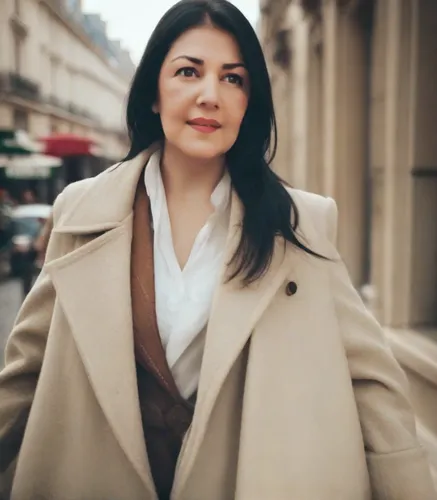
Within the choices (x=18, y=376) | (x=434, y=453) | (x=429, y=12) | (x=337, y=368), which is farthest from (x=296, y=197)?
(x=429, y=12)

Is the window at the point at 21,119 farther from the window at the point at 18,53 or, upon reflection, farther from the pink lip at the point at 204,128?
the pink lip at the point at 204,128

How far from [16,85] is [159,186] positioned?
2027 centimetres

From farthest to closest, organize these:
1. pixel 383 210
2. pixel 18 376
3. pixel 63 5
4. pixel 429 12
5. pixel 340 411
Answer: pixel 63 5 → pixel 383 210 → pixel 429 12 → pixel 18 376 → pixel 340 411

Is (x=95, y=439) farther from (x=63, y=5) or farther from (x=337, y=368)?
(x=63, y=5)

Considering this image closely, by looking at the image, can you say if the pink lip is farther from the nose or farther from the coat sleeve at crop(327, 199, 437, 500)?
the coat sleeve at crop(327, 199, 437, 500)

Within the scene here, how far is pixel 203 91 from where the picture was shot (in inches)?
58.2

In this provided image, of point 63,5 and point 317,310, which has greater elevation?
point 63,5

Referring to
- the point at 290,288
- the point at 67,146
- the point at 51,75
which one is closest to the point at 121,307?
the point at 290,288

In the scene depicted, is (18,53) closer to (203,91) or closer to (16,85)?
(16,85)

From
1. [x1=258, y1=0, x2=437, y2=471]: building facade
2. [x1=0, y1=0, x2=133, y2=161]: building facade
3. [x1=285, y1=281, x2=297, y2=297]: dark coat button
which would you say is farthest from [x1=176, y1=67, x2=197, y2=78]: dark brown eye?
[x1=0, y1=0, x2=133, y2=161]: building facade

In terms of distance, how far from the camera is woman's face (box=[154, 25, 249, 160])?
1492mm

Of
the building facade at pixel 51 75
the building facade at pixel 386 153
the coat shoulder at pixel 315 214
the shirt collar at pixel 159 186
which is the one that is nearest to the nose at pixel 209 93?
the shirt collar at pixel 159 186

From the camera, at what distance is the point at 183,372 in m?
1.53

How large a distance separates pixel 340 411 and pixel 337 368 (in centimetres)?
10
